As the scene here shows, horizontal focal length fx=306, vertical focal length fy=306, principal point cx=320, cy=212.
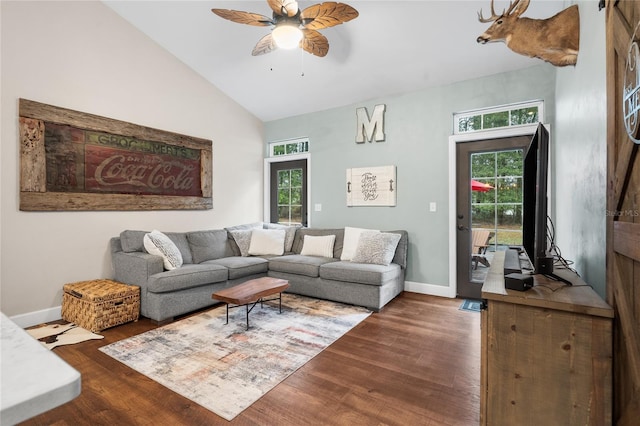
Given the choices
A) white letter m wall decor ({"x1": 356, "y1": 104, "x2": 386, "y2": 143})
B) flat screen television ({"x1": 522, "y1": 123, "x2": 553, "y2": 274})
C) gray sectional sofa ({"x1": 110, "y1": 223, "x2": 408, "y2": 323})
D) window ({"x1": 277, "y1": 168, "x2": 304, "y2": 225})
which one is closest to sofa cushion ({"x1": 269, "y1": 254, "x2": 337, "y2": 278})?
gray sectional sofa ({"x1": 110, "y1": 223, "x2": 408, "y2": 323})

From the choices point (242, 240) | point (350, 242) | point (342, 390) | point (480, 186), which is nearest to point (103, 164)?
point (242, 240)

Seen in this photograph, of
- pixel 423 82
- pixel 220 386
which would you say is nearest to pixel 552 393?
pixel 220 386

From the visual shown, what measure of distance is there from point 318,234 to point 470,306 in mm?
2135

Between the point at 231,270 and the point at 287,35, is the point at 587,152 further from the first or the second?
the point at 231,270

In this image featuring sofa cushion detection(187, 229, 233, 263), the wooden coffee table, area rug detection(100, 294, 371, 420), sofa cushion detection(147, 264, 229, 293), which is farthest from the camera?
sofa cushion detection(187, 229, 233, 263)

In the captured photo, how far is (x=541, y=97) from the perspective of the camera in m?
3.29

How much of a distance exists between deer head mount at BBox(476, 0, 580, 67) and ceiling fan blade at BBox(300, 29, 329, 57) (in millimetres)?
1353

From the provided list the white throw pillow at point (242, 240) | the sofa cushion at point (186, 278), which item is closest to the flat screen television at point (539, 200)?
the sofa cushion at point (186, 278)

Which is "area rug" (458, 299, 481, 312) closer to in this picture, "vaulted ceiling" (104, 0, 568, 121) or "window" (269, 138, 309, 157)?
"vaulted ceiling" (104, 0, 568, 121)

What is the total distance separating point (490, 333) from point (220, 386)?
5.25ft

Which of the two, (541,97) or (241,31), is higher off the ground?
(241,31)

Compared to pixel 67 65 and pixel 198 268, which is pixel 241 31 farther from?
pixel 198 268

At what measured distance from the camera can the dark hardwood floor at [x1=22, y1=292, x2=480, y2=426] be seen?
165cm

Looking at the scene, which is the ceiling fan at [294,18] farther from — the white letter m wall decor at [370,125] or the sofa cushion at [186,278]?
the sofa cushion at [186,278]
